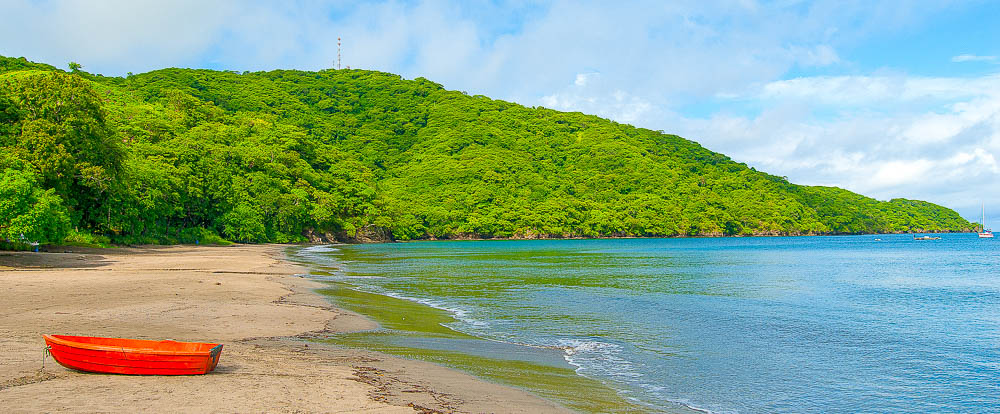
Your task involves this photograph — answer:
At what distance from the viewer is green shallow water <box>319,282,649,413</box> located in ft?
34.4

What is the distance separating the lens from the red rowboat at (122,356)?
8812mm

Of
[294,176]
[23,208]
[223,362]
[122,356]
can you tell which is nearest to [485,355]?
[223,362]

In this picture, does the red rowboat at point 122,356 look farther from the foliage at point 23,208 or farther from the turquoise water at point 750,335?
the foliage at point 23,208

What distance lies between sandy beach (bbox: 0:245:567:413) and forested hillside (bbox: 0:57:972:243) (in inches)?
641

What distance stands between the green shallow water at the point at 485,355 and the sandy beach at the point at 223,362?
0.60 meters

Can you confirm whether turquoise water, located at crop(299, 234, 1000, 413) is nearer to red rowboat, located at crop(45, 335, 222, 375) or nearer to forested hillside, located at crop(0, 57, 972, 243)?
red rowboat, located at crop(45, 335, 222, 375)

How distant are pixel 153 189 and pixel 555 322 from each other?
175ft

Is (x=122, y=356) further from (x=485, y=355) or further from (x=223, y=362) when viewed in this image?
(x=485, y=355)

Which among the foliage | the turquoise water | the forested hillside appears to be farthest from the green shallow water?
the forested hillside

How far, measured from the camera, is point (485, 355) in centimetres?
1360

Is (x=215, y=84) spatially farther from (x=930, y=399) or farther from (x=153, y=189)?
(x=930, y=399)

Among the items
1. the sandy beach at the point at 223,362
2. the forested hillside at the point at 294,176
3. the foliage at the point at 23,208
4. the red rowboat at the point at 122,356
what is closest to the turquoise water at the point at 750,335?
the sandy beach at the point at 223,362

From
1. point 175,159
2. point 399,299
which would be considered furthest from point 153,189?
point 399,299

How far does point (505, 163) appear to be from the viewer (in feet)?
570
